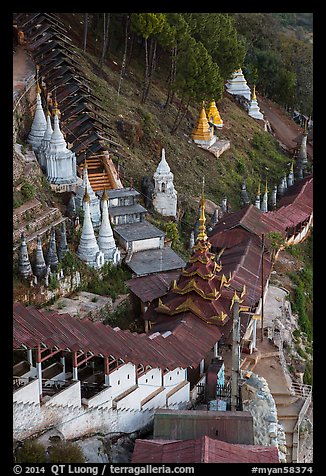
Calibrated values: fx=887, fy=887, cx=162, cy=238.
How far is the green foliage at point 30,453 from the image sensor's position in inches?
815

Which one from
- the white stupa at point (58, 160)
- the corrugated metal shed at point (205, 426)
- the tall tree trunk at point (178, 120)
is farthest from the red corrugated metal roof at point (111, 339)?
the tall tree trunk at point (178, 120)

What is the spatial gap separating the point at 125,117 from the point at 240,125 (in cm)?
1197

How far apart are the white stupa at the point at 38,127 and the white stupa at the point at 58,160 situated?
1402 millimetres

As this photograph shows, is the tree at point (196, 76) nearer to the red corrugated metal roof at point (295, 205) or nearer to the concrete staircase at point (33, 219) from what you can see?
the red corrugated metal roof at point (295, 205)

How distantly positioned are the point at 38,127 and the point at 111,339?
13.2 meters

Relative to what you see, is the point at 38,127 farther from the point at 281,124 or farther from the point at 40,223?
the point at 281,124

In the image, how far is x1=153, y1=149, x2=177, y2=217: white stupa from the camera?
37344 mm

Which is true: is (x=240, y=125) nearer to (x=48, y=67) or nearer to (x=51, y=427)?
(x=48, y=67)

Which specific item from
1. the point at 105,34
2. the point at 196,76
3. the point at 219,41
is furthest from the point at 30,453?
the point at 219,41

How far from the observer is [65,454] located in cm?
2098

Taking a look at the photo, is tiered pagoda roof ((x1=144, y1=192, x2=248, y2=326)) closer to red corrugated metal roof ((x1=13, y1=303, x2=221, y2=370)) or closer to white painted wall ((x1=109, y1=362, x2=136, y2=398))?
red corrugated metal roof ((x1=13, y1=303, x2=221, y2=370))

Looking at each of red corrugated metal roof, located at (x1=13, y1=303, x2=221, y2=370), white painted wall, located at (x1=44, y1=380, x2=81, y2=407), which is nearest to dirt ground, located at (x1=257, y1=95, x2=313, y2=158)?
red corrugated metal roof, located at (x1=13, y1=303, x2=221, y2=370)

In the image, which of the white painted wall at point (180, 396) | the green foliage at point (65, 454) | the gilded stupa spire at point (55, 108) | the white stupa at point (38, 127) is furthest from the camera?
the white stupa at point (38, 127)

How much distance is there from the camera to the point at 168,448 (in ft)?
71.5
